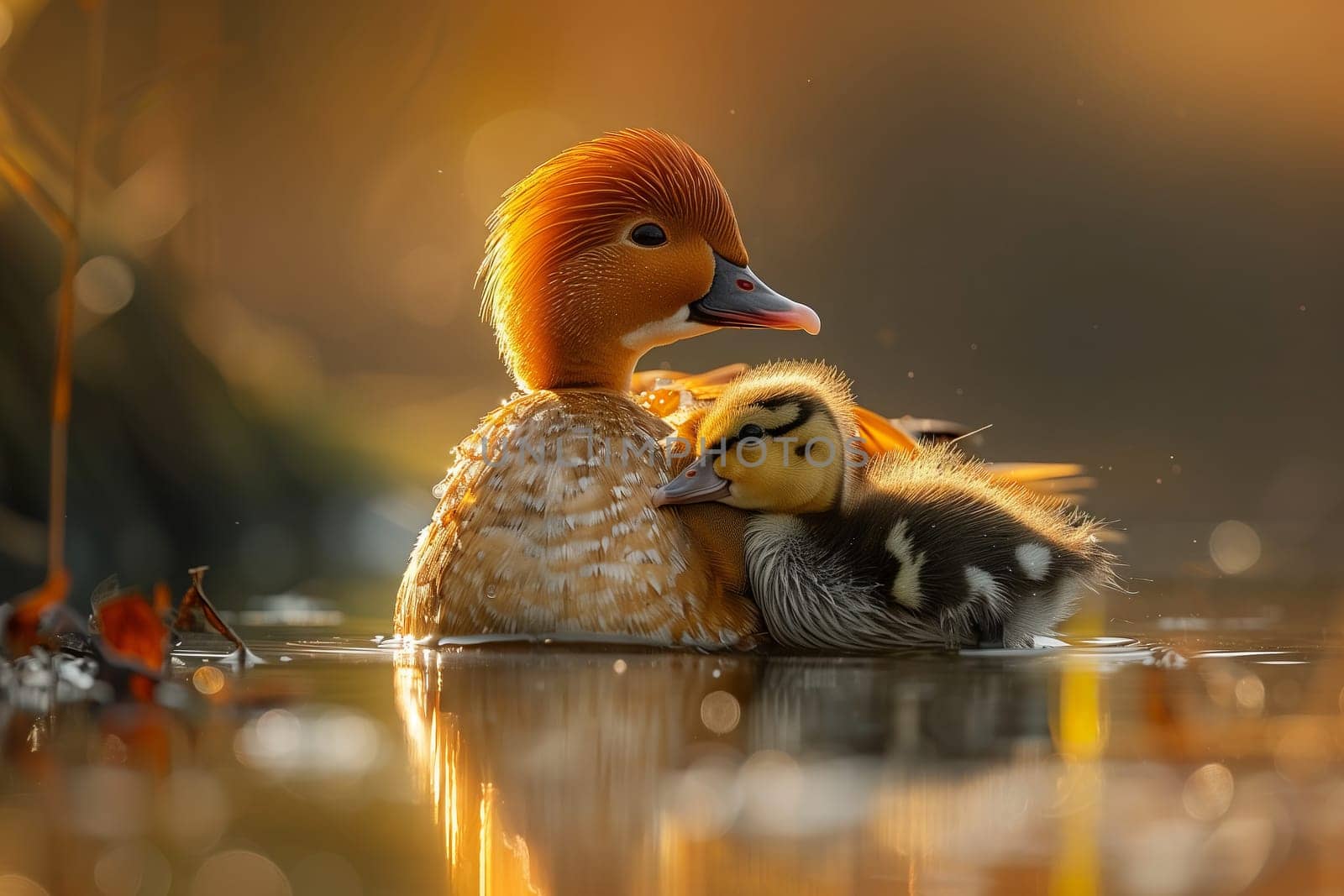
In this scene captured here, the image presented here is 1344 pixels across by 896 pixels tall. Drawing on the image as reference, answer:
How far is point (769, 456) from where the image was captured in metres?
2.64

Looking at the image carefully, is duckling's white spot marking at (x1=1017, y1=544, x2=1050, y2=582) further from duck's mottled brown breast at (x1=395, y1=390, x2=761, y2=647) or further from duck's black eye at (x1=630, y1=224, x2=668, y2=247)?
duck's black eye at (x1=630, y1=224, x2=668, y2=247)

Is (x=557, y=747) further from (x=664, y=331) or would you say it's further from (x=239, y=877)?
(x=664, y=331)

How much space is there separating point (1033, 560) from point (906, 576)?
27 centimetres

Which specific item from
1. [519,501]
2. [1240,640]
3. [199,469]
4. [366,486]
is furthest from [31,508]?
[1240,640]

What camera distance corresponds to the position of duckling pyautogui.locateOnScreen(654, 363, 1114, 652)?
2.62 m

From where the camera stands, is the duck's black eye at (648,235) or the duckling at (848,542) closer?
→ the duckling at (848,542)

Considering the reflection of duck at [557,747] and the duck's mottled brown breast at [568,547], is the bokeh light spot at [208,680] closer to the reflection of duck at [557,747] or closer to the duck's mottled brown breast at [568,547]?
the reflection of duck at [557,747]

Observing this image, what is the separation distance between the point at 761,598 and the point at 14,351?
250cm

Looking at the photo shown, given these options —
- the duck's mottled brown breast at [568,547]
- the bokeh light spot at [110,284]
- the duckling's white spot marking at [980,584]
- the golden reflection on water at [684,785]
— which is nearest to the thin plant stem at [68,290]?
the golden reflection on water at [684,785]

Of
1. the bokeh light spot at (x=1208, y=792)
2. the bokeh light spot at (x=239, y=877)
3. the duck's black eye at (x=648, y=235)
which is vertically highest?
the duck's black eye at (x=648, y=235)

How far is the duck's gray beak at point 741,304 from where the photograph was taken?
305 centimetres

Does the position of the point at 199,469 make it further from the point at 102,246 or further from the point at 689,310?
the point at 689,310

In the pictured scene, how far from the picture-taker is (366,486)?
5.37 meters

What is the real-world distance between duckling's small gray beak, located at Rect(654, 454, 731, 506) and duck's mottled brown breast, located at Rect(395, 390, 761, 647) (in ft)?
0.12
